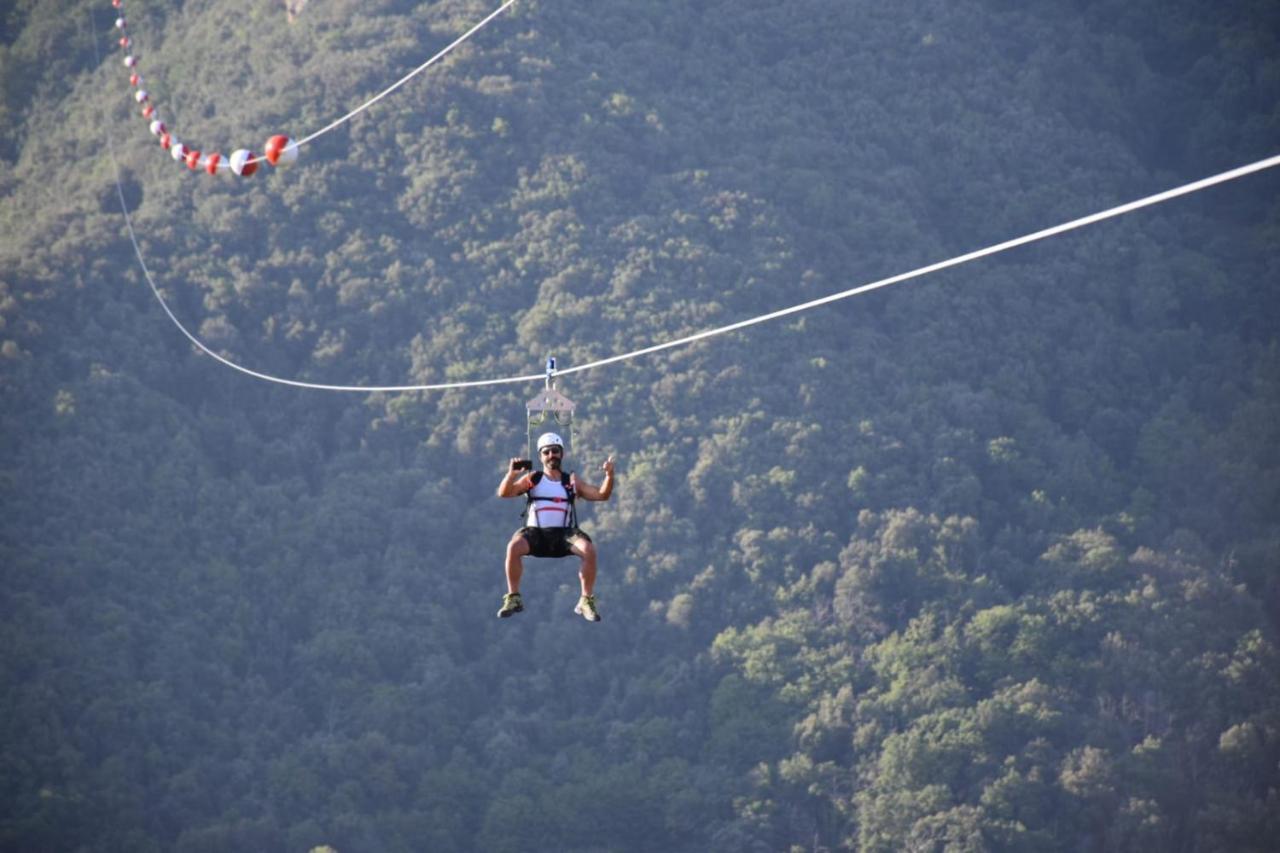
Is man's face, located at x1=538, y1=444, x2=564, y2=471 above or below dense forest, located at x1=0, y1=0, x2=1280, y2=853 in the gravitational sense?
below

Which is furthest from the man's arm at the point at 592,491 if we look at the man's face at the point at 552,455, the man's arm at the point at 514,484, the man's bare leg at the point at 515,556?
the man's bare leg at the point at 515,556

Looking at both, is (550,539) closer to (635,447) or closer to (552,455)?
(552,455)

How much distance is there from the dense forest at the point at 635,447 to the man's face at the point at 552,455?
41994mm

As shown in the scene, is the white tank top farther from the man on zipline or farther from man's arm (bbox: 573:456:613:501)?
man's arm (bbox: 573:456:613:501)

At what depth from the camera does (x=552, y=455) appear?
65.3 ft

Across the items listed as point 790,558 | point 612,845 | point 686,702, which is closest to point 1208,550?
point 790,558

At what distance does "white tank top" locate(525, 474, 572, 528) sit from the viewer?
800 inches

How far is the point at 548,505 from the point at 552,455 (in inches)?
26.5

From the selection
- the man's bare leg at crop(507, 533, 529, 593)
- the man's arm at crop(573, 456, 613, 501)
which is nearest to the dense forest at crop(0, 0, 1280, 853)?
the man's bare leg at crop(507, 533, 529, 593)

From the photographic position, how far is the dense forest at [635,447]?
204 feet

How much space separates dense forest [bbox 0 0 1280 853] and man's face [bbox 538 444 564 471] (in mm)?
41994

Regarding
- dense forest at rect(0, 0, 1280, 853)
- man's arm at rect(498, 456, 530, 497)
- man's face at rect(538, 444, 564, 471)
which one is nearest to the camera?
man's arm at rect(498, 456, 530, 497)

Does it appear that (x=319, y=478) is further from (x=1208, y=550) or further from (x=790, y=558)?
(x=1208, y=550)

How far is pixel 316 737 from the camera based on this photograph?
210 ft
